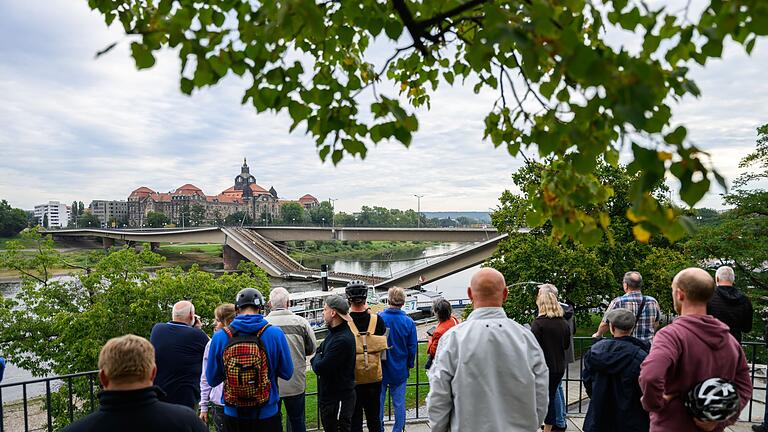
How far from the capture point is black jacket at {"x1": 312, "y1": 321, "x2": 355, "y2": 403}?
4250 mm

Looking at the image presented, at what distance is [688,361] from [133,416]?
3007 millimetres

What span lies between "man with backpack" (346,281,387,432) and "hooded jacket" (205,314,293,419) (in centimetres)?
73

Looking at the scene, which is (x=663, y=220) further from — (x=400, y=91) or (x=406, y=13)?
(x=400, y=91)

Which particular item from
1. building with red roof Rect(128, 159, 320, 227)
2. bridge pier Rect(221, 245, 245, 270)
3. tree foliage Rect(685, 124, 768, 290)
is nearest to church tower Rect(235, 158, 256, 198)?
building with red roof Rect(128, 159, 320, 227)

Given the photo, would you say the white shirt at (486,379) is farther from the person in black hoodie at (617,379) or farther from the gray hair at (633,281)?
the gray hair at (633,281)

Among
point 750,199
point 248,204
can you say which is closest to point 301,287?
point 750,199

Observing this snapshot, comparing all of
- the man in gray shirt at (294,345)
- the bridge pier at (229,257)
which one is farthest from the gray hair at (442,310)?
the bridge pier at (229,257)

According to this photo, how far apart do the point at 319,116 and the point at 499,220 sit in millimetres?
21471

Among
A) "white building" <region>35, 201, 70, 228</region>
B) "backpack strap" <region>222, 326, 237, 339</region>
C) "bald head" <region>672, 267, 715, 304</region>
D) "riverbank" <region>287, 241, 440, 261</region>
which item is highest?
"white building" <region>35, 201, 70, 228</region>

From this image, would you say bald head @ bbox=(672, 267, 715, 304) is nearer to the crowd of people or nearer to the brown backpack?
the crowd of people

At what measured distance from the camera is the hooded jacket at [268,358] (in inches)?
153

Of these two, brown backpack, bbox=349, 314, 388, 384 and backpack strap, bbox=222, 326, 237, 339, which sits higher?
backpack strap, bbox=222, 326, 237, 339

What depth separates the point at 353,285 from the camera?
4.65m

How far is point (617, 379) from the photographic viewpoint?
375cm
